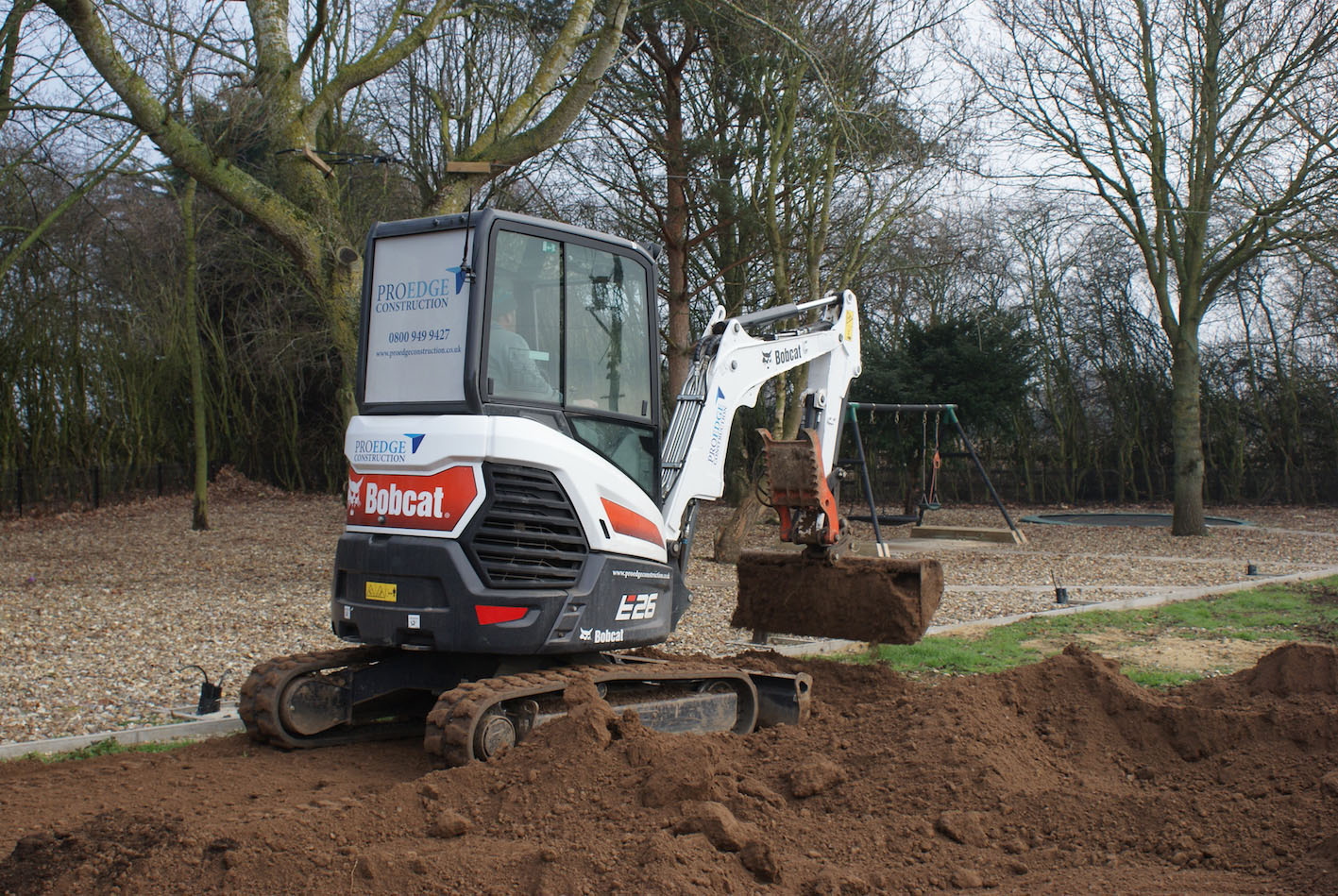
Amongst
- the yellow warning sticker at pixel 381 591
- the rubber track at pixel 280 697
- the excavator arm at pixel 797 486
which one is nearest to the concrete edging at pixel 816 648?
the excavator arm at pixel 797 486

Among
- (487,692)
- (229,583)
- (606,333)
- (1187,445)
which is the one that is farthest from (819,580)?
(1187,445)

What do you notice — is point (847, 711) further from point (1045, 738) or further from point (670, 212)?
point (670, 212)

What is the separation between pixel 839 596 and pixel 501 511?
109 inches

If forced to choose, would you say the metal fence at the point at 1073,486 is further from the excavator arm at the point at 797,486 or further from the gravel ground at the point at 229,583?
the excavator arm at the point at 797,486

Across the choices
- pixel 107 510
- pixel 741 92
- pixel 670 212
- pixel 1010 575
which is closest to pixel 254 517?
pixel 107 510

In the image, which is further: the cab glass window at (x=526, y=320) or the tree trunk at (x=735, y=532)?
the tree trunk at (x=735, y=532)

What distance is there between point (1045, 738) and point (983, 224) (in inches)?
840

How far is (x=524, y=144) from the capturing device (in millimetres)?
10719

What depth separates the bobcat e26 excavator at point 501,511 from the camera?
15.9ft

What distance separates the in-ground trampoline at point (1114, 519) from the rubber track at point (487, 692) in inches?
628

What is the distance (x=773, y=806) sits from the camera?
4.28 metres

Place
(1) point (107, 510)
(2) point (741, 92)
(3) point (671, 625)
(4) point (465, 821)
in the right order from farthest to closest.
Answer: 1. (1) point (107, 510)
2. (2) point (741, 92)
3. (3) point (671, 625)
4. (4) point (465, 821)

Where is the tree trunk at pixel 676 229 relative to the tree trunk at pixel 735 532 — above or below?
above

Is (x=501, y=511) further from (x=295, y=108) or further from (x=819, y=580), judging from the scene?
(x=295, y=108)
